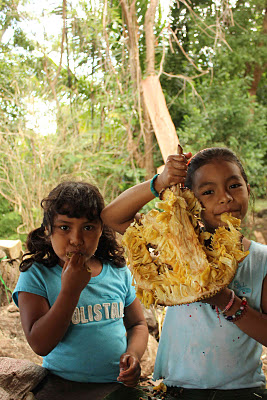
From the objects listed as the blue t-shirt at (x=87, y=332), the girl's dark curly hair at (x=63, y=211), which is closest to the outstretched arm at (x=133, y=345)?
the blue t-shirt at (x=87, y=332)

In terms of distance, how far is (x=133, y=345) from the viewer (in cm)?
149

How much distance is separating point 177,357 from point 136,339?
298mm

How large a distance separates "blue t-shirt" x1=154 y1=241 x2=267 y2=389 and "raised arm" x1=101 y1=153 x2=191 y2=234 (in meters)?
0.39

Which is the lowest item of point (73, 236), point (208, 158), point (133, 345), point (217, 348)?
point (133, 345)

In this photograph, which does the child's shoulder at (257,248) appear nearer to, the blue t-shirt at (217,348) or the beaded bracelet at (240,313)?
the blue t-shirt at (217,348)

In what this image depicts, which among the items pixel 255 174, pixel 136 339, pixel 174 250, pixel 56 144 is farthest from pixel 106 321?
pixel 255 174

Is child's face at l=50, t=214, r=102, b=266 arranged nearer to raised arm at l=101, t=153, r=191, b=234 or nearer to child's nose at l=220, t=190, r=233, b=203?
raised arm at l=101, t=153, r=191, b=234

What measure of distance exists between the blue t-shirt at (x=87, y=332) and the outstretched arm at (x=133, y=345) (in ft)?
0.16

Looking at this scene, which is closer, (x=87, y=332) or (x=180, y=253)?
(x=180, y=253)

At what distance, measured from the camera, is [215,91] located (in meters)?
7.17

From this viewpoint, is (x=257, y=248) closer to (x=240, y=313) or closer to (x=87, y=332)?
(x=240, y=313)

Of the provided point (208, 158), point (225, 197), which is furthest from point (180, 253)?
point (208, 158)

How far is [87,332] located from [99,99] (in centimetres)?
495

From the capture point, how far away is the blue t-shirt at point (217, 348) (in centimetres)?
120
